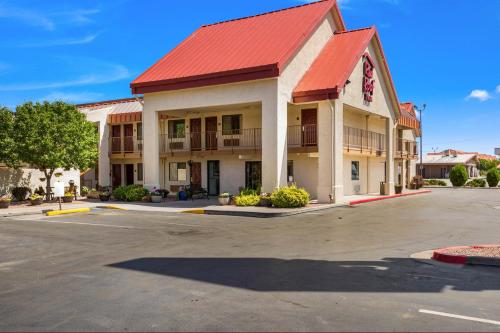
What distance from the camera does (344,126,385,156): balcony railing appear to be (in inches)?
1105

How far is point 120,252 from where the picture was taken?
32.6 ft

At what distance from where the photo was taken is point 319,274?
24.9ft

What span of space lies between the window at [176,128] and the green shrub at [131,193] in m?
6.07

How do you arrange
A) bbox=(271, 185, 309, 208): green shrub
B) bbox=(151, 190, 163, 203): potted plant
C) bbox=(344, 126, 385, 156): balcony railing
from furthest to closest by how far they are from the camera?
bbox=(344, 126, 385, 156): balcony railing
bbox=(151, 190, 163, 203): potted plant
bbox=(271, 185, 309, 208): green shrub

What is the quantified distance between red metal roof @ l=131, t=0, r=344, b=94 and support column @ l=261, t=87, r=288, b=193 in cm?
142

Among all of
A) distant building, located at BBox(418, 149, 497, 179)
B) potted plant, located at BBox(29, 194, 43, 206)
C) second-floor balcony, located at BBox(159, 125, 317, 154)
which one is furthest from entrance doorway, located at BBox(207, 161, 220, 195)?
distant building, located at BBox(418, 149, 497, 179)

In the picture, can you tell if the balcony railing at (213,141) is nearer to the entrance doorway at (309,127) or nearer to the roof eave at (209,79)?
the entrance doorway at (309,127)

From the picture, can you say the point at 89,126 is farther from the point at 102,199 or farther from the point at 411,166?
the point at 411,166

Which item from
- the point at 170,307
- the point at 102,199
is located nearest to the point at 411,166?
the point at 102,199

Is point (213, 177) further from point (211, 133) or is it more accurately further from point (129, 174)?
point (129, 174)

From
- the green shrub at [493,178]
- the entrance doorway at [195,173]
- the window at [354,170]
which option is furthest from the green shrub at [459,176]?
the entrance doorway at [195,173]

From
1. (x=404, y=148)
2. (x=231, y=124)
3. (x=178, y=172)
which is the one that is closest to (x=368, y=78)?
(x=231, y=124)

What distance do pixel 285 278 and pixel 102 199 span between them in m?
20.8

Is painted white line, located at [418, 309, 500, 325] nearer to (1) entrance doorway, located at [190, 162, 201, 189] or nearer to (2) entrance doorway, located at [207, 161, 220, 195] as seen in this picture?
(2) entrance doorway, located at [207, 161, 220, 195]
